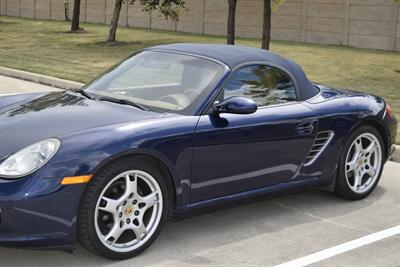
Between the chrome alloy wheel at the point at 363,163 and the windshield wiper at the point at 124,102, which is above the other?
the windshield wiper at the point at 124,102

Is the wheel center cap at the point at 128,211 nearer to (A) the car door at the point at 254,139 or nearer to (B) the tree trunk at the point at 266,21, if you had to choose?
(A) the car door at the point at 254,139

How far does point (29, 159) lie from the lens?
3740 mm

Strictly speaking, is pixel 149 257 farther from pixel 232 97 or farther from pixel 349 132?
pixel 349 132

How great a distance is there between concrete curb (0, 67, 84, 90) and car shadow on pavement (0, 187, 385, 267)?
283 inches

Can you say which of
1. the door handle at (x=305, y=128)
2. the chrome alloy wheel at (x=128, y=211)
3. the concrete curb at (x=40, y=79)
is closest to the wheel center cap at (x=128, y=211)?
the chrome alloy wheel at (x=128, y=211)

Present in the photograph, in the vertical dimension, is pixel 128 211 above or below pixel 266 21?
below

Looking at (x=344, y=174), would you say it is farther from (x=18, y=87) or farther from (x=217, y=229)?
(x=18, y=87)

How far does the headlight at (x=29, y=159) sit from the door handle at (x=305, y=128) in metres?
2.00

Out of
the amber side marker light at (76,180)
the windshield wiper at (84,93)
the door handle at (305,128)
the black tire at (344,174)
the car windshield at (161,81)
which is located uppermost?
the car windshield at (161,81)

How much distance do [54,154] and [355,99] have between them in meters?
2.92

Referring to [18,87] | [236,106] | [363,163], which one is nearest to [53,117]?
[236,106]

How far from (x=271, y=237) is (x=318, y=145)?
95 centimetres

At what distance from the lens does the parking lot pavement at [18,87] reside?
465 inches

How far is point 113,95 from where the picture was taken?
4777 millimetres
